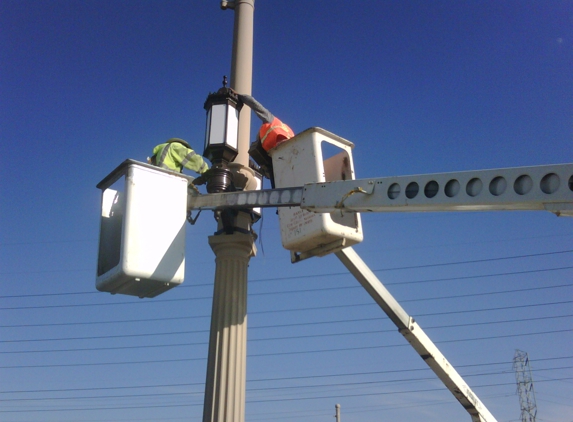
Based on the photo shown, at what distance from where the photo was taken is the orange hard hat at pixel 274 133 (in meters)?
7.52

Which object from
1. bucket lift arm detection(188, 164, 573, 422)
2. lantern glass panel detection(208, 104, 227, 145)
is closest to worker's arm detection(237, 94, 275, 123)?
lantern glass panel detection(208, 104, 227, 145)

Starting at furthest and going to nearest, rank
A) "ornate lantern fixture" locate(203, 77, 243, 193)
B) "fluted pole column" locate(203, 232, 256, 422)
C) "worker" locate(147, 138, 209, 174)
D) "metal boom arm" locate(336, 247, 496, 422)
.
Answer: "metal boom arm" locate(336, 247, 496, 422) → "worker" locate(147, 138, 209, 174) → "ornate lantern fixture" locate(203, 77, 243, 193) → "fluted pole column" locate(203, 232, 256, 422)

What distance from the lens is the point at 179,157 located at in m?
7.67

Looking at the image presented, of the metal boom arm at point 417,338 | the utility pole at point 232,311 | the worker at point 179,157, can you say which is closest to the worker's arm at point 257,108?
the utility pole at point 232,311

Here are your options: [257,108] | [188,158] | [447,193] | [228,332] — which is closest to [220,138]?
[257,108]

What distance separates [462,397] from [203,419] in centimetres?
435

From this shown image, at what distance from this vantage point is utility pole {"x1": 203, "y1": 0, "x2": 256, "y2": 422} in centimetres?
631

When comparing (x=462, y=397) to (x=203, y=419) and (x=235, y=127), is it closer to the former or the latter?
(x=203, y=419)

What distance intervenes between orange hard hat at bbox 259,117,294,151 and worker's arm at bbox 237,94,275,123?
0.23 ft

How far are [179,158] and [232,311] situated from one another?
2.02 metres

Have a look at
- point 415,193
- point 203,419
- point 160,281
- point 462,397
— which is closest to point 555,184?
point 415,193

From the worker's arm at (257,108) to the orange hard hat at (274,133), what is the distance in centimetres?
7

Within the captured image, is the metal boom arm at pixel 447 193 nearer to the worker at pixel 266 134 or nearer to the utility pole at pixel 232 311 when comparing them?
the utility pole at pixel 232 311

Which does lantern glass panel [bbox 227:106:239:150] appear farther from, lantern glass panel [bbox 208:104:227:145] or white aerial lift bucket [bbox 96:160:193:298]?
white aerial lift bucket [bbox 96:160:193:298]
